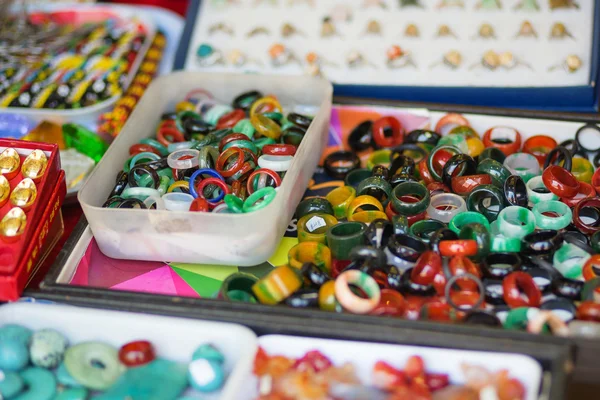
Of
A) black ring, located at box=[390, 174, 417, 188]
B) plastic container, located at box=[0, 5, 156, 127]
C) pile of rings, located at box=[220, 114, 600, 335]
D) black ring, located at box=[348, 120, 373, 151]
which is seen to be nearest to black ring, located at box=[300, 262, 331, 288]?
pile of rings, located at box=[220, 114, 600, 335]

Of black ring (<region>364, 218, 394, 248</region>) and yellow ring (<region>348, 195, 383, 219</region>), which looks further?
yellow ring (<region>348, 195, 383, 219</region>)

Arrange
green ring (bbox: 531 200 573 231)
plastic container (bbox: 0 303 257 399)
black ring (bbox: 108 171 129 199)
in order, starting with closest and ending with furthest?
plastic container (bbox: 0 303 257 399) → green ring (bbox: 531 200 573 231) → black ring (bbox: 108 171 129 199)

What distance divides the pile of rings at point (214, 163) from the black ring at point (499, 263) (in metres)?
0.41

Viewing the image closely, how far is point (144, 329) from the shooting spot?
1.04 meters

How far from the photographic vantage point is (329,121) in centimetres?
155

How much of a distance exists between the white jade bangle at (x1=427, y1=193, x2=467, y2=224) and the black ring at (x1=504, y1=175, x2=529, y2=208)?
9 cm

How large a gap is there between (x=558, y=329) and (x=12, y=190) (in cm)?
101

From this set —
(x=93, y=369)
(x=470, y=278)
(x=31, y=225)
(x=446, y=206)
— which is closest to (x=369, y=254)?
(x=470, y=278)

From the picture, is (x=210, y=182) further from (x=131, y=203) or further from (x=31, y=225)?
(x=31, y=225)

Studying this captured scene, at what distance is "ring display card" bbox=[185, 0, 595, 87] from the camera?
5.49 feet

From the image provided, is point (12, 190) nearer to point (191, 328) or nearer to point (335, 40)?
point (191, 328)

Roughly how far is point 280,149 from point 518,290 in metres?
0.56

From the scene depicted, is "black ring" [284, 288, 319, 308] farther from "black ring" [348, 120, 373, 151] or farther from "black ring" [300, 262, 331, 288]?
"black ring" [348, 120, 373, 151]

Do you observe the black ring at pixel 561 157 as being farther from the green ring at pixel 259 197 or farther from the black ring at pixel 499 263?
the green ring at pixel 259 197
